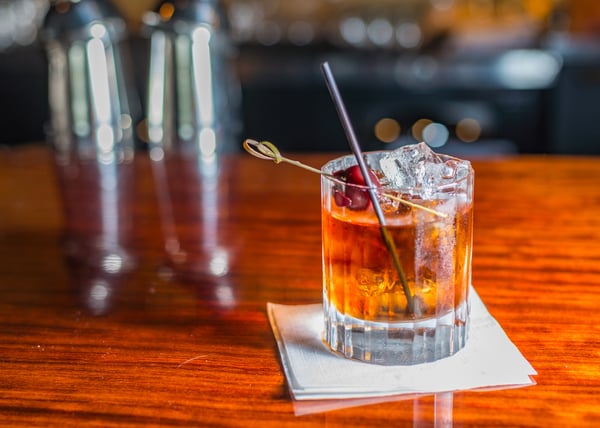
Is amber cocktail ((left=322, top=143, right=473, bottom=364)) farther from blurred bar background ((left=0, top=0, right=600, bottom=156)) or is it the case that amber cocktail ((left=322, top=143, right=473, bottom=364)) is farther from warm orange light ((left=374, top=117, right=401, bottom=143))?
warm orange light ((left=374, top=117, right=401, bottom=143))

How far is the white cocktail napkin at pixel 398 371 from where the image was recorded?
26.2 inches

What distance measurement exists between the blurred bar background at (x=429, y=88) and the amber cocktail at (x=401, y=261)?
2309mm

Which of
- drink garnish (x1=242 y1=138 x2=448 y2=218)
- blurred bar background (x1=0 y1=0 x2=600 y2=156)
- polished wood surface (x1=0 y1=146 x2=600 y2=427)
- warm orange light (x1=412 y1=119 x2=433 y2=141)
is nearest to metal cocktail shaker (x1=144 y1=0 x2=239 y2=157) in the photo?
polished wood surface (x1=0 y1=146 x2=600 y2=427)

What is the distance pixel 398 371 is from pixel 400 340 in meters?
0.03

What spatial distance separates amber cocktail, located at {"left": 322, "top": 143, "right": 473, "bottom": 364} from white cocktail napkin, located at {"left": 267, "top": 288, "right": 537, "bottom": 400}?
15 millimetres

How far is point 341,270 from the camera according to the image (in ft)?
2.45

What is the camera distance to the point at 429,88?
3.13 meters

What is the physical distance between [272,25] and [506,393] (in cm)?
345

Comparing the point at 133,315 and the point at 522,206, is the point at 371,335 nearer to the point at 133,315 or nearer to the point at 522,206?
the point at 133,315

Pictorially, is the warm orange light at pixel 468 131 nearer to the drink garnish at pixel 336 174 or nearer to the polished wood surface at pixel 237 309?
the polished wood surface at pixel 237 309

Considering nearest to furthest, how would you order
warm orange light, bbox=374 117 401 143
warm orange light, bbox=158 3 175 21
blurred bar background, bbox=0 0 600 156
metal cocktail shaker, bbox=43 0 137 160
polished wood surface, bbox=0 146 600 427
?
polished wood surface, bbox=0 146 600 427 < warm orange light, bbox=158 3 175 21 < metal cocktail shaker, bbox=43 0 137 160 < blurred bar background, bbox=0 0 600 156 < warm orange light, bbox=374 117 401 143

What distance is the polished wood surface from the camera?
25.4 inches

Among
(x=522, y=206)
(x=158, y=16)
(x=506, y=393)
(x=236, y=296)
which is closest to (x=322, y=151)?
(x=158, y=16)

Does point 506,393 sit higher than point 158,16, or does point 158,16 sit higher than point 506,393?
point 158,16
